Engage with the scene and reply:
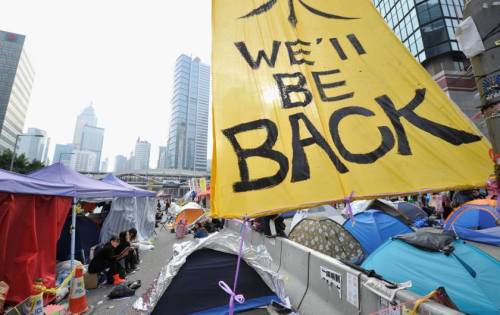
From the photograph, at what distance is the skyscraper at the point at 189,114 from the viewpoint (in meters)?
108

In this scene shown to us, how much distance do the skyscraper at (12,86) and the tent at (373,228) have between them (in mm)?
88887

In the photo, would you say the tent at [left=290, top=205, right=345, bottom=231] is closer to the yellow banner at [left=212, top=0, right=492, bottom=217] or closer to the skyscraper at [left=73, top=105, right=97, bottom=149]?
the yellow banner at [left=212, top=0, right=492, bottom=217]

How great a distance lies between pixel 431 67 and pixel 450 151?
35.1 meters

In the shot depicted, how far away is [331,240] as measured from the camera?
6.00m

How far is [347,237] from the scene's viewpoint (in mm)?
6141

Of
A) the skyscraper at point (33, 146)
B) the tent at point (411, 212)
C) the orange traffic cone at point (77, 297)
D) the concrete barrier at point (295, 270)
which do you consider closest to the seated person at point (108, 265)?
the orange traffic cone at point (77, 297)

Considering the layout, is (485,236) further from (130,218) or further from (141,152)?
(141,152)

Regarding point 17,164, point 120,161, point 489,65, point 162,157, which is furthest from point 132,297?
point 120,161

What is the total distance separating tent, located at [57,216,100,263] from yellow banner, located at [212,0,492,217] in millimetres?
9057

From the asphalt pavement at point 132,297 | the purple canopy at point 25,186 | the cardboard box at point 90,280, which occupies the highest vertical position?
the purple canopy at point 25,186

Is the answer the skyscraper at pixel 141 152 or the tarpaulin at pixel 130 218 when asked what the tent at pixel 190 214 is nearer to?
the tarpaulin at pixel 130 218

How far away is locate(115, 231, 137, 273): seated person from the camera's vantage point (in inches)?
288

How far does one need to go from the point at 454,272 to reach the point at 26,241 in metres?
8.00

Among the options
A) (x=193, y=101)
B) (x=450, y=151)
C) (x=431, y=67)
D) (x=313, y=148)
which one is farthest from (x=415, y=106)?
(x=193, y=101)
